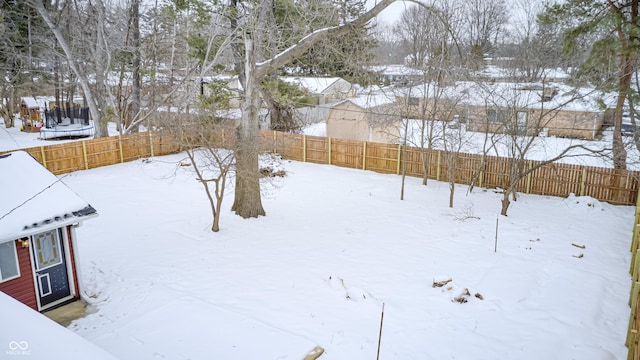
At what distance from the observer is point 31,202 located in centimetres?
858

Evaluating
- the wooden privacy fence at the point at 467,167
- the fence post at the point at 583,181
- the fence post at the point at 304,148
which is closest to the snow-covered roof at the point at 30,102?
the wooden privacy fence at the point at 467,167

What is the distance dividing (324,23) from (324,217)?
5.94 metres

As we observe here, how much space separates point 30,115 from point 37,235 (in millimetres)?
26236

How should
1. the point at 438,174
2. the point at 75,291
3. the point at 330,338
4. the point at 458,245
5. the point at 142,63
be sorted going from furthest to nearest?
the point at 142,63 < the point at 438,174 < the point at 458,245 < the point at 75,291 < the point at 330,338

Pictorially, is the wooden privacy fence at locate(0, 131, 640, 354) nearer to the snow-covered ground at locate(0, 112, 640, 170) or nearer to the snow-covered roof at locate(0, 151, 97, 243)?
the snow-covered ground at locate(0, 112, 640, 170)

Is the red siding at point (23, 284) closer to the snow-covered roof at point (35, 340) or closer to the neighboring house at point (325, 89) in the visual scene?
the snow-covered roof at point (35, 340)

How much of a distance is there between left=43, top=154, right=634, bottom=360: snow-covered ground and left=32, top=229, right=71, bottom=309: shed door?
2.21 feet

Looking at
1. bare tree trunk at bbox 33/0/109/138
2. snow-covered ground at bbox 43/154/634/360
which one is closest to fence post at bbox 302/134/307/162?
snow-covered ground at bbox 43/154/634/360

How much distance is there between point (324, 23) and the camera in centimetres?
1286

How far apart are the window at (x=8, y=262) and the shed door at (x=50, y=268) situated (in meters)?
0.36

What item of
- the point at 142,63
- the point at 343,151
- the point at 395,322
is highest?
the point at 142,63

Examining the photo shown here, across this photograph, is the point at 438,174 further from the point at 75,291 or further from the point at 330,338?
the point at 75,291

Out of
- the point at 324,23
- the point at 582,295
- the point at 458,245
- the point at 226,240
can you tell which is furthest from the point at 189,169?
the point at 582,295

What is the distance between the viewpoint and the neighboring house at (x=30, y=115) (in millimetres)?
29516
